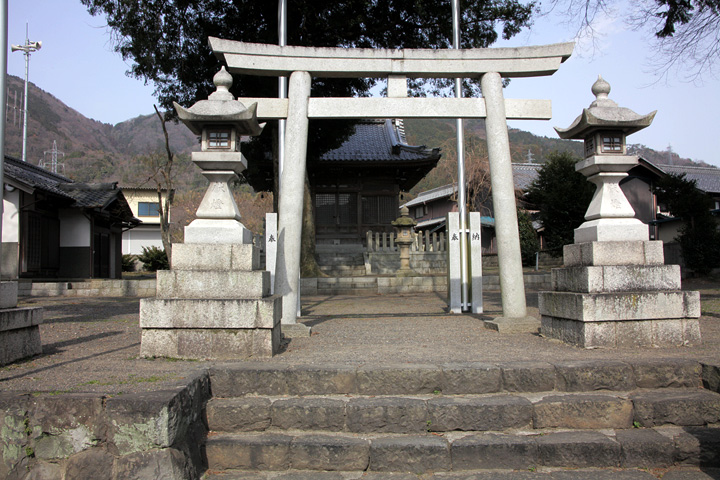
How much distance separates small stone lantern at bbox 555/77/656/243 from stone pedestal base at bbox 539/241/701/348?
188 millimetres

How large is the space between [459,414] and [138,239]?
4350 cm

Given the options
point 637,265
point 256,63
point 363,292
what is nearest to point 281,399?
point 637,265

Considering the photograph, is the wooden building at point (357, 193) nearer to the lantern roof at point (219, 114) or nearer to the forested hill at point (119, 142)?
the forested hill at point (119, 142)

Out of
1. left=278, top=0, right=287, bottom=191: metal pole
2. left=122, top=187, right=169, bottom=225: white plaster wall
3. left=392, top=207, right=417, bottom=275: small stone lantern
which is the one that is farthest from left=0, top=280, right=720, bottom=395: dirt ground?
left=122, top=187, right=169, bottom=225: white plaster wall

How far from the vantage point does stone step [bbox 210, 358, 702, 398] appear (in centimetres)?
413

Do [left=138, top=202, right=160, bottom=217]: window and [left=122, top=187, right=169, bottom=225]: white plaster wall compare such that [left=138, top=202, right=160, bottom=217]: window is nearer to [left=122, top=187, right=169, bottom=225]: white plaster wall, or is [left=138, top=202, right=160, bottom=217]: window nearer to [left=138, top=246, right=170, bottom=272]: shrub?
[left=122, top=187, right=169, bottom=225]: white plaster wall

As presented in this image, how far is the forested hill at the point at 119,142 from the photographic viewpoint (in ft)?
174

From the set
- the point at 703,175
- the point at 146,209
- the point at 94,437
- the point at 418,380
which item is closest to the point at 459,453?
the point at 418,380

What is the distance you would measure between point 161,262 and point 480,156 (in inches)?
890

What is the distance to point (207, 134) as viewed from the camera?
18.7 feet

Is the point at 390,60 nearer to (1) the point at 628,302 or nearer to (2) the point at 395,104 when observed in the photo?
(2) the point at 395,104

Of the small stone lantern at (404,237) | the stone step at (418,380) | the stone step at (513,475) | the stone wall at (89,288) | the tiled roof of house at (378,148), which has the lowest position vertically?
the stone step at (513,475)

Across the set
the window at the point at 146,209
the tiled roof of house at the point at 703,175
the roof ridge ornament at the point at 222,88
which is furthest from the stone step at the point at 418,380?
the window at the point at 146,209

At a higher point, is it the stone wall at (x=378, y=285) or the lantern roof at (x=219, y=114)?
the lantern roof at (x=219, y=114)
